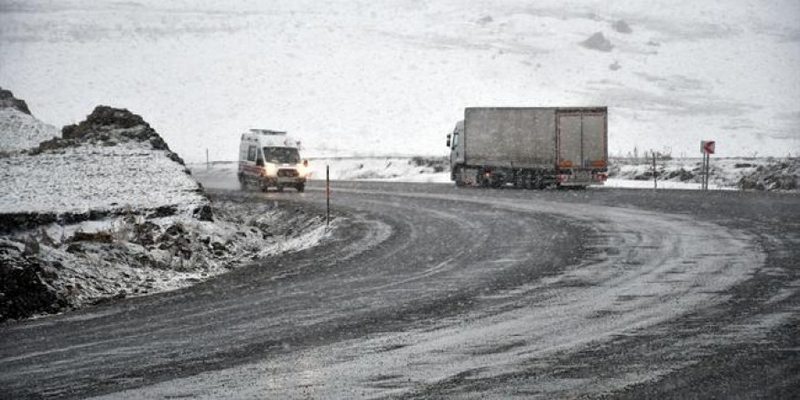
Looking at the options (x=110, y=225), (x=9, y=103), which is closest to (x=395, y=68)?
(x=9, y=103)

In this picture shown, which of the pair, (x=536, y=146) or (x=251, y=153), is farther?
(x=251, y=153)

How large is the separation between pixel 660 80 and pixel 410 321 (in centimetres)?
9018

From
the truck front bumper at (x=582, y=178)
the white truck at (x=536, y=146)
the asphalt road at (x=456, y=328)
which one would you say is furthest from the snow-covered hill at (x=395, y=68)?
the asphalt road at (x=456, y=328)

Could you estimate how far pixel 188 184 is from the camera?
68.9 feet

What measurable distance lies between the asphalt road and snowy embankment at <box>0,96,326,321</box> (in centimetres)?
104

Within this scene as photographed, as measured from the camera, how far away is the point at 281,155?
1436 inches

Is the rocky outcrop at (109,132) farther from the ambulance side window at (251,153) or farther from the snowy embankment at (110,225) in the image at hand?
the ambulance side window at (251,153)

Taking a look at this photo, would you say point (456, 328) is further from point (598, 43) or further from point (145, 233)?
point (598, 43)

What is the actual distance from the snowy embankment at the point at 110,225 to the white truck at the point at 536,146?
41.6 feet

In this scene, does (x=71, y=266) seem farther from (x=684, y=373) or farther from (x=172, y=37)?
(x=172, y=37)

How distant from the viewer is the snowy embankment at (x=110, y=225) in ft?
37.8

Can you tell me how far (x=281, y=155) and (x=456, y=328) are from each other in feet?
94.3

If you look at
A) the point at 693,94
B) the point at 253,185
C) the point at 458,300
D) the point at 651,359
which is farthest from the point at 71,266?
the point at 693,94

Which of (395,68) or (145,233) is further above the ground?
(395,68)
